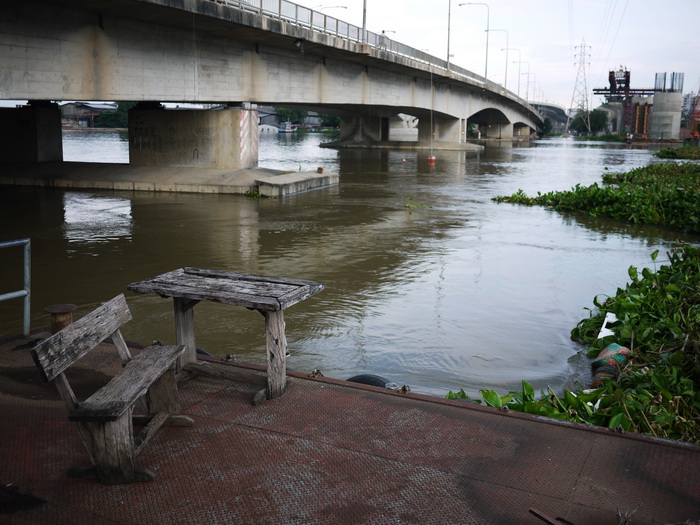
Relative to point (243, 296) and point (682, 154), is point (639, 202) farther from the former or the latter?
point (682, 154)

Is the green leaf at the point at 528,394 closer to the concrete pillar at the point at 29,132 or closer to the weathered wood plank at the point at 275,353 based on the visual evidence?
the weathered wood plank at the point at 275,353

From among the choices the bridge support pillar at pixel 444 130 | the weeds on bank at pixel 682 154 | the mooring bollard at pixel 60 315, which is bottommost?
the mooring bollard at pixel 60 315

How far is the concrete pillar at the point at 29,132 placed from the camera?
2475cm

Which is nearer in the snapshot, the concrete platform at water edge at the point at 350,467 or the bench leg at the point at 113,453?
the concrete platform at water edge at the point at 350,467

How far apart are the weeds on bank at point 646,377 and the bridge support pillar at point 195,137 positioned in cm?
1798

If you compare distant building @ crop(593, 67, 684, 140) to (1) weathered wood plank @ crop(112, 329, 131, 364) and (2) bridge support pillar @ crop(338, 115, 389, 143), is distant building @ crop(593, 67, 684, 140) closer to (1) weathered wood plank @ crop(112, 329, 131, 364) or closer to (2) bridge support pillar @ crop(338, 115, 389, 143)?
(2) bridge support pillar @ crop(338, 115, 389, 143)

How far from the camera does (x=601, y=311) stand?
8844 millimetres

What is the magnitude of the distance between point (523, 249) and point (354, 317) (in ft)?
19.9

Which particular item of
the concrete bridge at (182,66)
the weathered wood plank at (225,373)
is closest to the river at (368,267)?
the weathered wood plank at (225,373)

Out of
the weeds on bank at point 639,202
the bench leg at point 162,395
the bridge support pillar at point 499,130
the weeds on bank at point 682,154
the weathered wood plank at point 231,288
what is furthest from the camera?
the bridge support pillar at point 499,130

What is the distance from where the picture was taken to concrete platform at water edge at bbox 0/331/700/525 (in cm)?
376

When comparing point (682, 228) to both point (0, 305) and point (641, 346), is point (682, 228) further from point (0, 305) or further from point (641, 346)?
point (0, 305)

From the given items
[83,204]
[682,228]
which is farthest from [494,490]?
[83,204]

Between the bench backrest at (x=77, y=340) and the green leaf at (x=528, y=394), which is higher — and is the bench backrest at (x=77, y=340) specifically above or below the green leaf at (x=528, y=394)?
above
